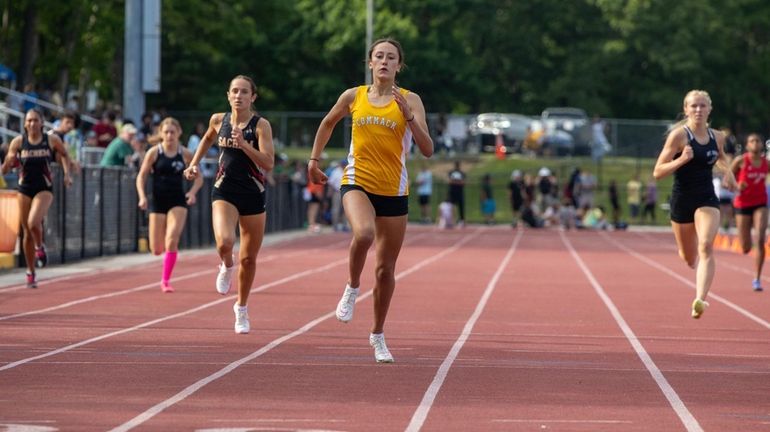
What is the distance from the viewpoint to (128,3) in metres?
33.0

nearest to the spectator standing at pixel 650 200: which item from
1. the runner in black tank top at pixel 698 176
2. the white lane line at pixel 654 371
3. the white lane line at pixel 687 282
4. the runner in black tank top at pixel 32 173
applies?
the white lane line at pixel 687 282

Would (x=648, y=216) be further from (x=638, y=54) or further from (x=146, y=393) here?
(x=146, y=393)

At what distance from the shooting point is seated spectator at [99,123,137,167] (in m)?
27.0

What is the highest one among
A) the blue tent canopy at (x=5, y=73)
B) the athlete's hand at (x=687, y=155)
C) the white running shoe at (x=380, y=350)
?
the blue tent canopy at (x=5, y=73)

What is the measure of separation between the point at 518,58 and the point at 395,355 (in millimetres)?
74166

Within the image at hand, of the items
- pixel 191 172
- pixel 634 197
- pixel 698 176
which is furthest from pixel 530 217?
pixel 191 172

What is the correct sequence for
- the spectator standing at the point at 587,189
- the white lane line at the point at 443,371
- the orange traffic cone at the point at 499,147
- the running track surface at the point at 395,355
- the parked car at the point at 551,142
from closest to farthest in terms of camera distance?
the white lane line at the point at 443,371 < the running track surface at the point at 395,355 < the spectator standing at the point at 587,189 < the parked car at the point at 551,142 < the orange traffic cone at the point at 499,147

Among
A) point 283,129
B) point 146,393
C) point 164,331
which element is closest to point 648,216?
point 283,129

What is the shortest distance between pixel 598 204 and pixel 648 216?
1.72 meters

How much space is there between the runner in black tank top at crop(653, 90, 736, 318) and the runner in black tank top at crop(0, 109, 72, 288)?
674 cm

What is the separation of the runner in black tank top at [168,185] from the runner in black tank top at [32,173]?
980 millimetres

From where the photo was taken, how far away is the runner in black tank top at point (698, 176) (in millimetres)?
14891

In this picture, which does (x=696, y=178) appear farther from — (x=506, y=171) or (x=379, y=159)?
(x=506, y=171)

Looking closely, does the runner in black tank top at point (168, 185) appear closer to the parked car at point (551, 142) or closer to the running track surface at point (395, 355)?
the running track surface at point (395, 355)
